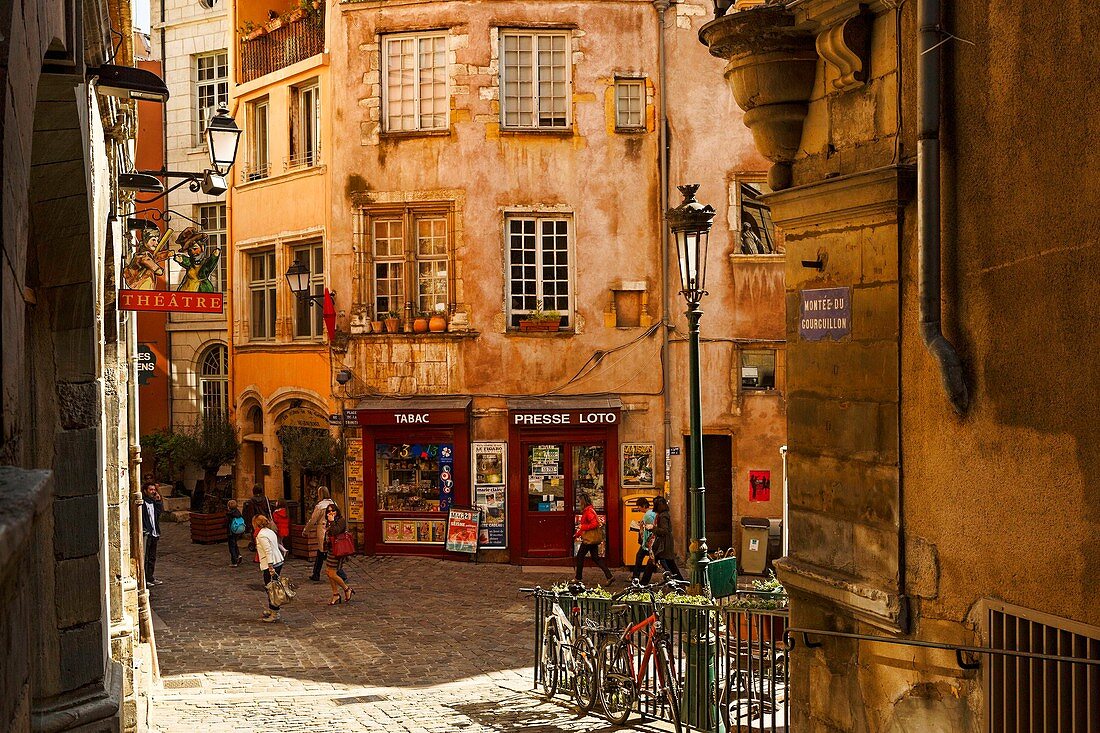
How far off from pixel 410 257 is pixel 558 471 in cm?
460

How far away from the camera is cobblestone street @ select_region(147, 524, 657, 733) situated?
446 inches

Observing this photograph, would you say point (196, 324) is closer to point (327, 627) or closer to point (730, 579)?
point (327, 627)

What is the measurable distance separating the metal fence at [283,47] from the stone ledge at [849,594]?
1831cm

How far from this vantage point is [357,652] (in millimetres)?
14586

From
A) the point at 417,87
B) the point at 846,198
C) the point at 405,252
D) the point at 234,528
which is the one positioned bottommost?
the point at 234,528

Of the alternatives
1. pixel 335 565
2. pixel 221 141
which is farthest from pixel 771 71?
pixel 335 565

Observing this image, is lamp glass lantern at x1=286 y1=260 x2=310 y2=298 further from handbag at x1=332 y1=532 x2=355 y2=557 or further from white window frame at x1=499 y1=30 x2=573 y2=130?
handbag at x1=332 y1=532 x2=355 y2=557

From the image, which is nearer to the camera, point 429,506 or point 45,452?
point 45,452

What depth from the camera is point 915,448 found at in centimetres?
636

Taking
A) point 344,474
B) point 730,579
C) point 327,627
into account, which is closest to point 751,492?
point 344,474

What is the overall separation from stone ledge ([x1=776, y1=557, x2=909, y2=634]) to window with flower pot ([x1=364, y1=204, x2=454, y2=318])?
15.2m

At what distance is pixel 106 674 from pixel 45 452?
3.62ft

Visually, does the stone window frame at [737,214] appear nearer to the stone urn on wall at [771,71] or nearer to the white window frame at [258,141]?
the white window frame at [258,141]

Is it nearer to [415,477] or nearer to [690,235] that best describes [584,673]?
[690,235]
